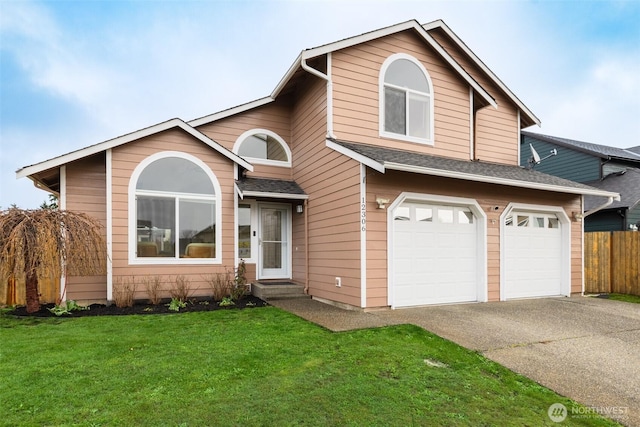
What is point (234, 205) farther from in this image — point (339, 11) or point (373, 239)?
point (339, 11)

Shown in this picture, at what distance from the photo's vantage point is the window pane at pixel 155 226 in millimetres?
7728

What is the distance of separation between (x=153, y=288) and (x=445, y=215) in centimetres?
642

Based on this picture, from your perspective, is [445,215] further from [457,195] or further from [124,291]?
[124,291]

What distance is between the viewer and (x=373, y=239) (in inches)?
268

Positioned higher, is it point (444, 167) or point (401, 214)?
point (444, 167)

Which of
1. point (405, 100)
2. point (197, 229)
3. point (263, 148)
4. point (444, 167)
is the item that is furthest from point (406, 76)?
point (197, 229)

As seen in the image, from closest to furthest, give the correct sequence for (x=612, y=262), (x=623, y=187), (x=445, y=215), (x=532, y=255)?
(x=445, y=215) < (x=532, y=255) < (x=612, y=262) < (x=623, y=187)

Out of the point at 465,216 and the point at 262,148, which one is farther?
the point at 262,148

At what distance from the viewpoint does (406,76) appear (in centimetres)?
860

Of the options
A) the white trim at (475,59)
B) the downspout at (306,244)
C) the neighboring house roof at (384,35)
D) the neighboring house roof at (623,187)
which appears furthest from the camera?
the neighboring house roof at (623,187)

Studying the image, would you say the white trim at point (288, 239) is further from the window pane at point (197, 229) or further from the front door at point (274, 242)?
the window pane at point (197, 229)

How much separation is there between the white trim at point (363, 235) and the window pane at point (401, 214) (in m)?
0.79

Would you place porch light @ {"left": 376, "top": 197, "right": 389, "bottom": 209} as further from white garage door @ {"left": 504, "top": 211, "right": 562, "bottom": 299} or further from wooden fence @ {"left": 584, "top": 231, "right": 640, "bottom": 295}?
wooden fence @ {"left": 584, "top": 231, "right": 640, "bottom": 295}

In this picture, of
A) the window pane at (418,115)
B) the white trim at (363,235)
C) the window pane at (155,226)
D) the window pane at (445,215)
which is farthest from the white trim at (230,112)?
the window pane at (445,215)
